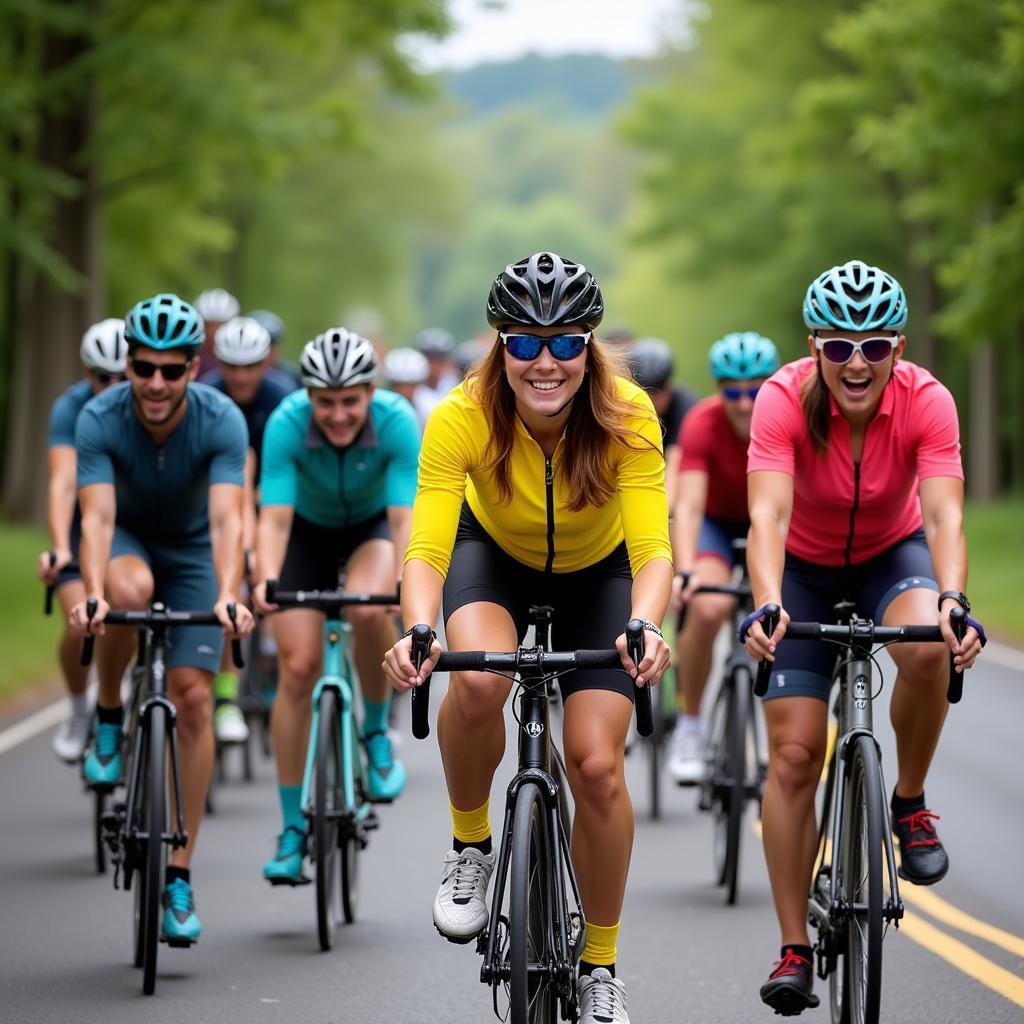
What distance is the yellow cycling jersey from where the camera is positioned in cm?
585

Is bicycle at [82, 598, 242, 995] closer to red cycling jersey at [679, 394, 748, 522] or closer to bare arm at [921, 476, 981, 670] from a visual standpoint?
bare arm at [921, 476, 981, 670]

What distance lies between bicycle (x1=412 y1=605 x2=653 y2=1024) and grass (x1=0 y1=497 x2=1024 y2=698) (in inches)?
422

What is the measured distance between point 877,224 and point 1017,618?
15.6m

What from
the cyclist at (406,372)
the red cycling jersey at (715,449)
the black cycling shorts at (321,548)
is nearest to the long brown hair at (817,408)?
the black cycling shorts at (321,548)

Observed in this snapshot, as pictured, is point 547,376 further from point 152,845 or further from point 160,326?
point 152,845

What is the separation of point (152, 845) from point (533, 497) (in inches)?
84.7

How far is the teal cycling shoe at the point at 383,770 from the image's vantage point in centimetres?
881

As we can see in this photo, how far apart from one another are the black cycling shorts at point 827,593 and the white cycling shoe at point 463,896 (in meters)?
1.15

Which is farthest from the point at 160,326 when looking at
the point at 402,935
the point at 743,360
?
the point at 743,360

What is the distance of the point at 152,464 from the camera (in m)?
8.06

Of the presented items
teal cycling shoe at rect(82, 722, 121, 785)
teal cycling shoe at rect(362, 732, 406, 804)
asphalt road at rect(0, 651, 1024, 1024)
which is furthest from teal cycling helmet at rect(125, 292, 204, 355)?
asphalt road at rect(0, 651, 1024, 1024)

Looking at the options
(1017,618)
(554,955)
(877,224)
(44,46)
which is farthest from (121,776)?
(877,224)

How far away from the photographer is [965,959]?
24.2 feet

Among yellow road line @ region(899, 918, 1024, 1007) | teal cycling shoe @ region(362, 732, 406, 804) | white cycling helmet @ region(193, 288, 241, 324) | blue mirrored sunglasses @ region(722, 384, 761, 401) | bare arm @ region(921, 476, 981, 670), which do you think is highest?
white cycling helmet @ region(193, 288, 241, 324)
